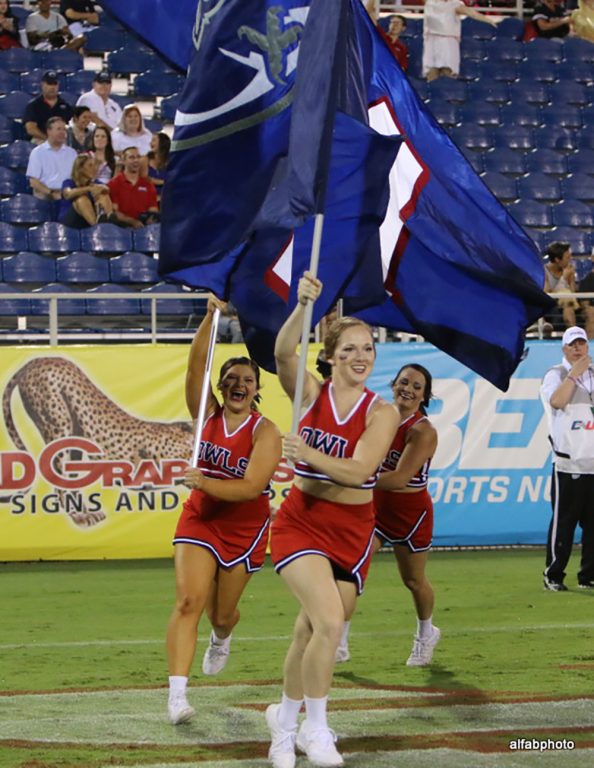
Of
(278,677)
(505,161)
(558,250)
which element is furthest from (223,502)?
(505,161)

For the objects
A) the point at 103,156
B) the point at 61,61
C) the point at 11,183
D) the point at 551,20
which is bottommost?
the point at 11,183

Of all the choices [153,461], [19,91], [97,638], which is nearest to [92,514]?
[153,461]

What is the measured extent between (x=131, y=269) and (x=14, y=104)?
152 inches

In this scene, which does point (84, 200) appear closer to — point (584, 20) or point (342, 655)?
point (342, 655)

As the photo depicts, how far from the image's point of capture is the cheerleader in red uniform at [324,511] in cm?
611

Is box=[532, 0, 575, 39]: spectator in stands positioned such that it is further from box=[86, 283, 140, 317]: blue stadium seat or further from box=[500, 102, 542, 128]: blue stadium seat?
box=[86, 283, 140, 317]: blue stadium seat

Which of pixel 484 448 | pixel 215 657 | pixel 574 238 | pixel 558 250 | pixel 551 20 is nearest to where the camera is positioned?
pixel 215 657

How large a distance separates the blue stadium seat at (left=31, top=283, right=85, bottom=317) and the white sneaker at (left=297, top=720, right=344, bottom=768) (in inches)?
368

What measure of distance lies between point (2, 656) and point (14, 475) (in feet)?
14.7

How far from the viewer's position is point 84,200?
16969 millimetres

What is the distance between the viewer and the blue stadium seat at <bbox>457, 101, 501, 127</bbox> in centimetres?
2094

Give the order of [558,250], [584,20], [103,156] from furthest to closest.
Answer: [584,20]
[103,156]
[558,250]

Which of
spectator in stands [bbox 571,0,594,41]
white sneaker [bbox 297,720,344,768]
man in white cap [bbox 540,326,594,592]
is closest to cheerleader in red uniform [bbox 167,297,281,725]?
white sneaker [bbox 297,720,344,768]

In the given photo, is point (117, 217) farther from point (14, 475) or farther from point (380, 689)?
point (380, 689)
